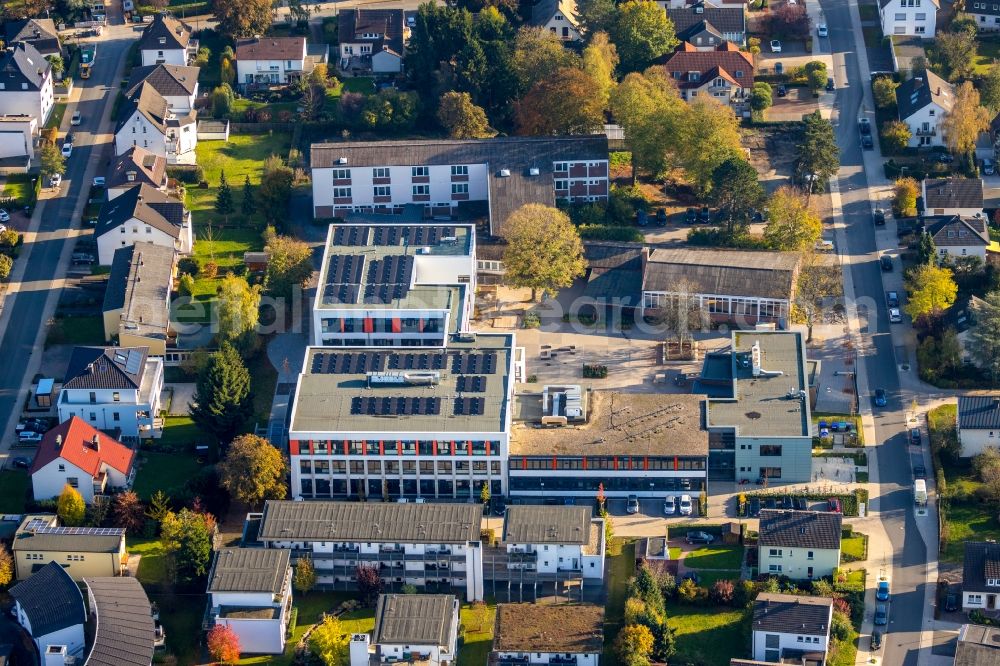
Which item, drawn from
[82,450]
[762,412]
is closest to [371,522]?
[82,450]

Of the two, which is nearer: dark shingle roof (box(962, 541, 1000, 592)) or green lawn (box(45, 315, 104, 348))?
dark shingle roof (box(962, 541, 1000, 592))

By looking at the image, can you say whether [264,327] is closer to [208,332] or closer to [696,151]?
[208,332]

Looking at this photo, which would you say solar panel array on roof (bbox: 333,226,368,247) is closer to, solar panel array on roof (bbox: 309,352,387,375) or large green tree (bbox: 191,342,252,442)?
solar panel array on roof (bbox: 309,352,387,375)

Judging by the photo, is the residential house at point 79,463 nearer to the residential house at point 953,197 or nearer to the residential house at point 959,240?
the residential house at point 959,240

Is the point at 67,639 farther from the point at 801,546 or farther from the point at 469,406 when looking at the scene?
the point at 801,546

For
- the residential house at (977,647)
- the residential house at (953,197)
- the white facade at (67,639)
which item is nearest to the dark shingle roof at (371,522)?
the white facade at (67,639)

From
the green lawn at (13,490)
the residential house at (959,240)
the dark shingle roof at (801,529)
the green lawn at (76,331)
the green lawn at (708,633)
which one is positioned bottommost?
the green lawn at (708,633)

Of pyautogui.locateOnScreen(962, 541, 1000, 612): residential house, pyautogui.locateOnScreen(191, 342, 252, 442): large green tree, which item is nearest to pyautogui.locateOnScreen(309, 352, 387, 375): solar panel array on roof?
pyautogui.locateOnScreen(191, 342, 252, 442): large green tree
